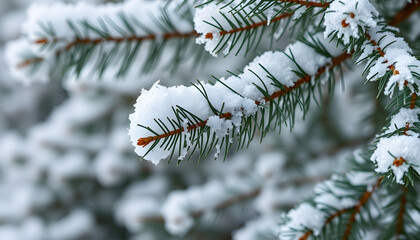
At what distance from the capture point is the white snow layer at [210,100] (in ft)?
1.48

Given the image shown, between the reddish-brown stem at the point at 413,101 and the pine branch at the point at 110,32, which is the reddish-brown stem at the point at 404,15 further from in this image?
the pine branch at the point at 110,32

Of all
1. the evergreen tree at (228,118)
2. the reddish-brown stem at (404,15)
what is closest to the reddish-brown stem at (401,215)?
the evergreen tree at (228,118)

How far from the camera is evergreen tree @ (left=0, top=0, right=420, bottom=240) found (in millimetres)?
466

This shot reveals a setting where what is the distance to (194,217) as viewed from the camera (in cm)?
125

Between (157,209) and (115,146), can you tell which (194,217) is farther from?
(115,146)

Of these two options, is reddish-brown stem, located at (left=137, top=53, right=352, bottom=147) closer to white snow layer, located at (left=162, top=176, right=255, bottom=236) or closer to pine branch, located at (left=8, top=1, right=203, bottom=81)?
pine branch, located at (left=8, top=1, right=203, bottom=81)

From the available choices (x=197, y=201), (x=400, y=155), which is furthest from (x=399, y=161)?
(x=197, y=201)

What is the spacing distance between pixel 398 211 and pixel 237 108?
0.45 metres

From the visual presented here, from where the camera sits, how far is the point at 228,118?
477mm

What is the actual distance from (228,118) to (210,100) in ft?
0.10

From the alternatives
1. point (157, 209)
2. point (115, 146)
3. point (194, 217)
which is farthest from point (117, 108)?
point (194, 217)

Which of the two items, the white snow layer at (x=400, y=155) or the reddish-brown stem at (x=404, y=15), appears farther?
the reddish-brown stem at (x=404, y=15)

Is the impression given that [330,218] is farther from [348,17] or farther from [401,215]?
[348,17]

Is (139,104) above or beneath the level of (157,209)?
beneath
